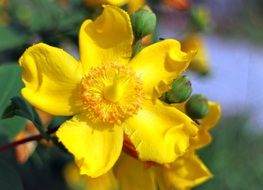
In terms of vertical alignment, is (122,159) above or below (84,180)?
above

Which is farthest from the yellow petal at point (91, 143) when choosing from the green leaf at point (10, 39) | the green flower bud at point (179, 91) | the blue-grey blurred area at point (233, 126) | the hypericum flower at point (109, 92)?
the blue-grey blurred area at point (233, 126)

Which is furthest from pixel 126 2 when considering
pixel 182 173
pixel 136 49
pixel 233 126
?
pixel 233 126

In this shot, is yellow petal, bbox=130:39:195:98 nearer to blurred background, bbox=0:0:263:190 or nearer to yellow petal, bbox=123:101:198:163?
yellow petal, bbox=123:101:198:163

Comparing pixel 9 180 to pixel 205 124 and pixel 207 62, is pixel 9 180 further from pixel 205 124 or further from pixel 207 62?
pixel 207 62

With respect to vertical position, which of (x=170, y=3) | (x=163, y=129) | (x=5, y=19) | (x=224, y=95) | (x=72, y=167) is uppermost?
(x=163, y=129)

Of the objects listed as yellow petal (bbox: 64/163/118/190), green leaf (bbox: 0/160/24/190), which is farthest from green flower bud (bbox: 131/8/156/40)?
yellow petal (bbox: 64/163/118/190)

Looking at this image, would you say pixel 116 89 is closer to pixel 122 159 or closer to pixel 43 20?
pixel 122 159

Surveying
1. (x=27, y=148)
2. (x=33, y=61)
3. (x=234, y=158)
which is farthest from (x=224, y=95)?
(x=33, y=61)
